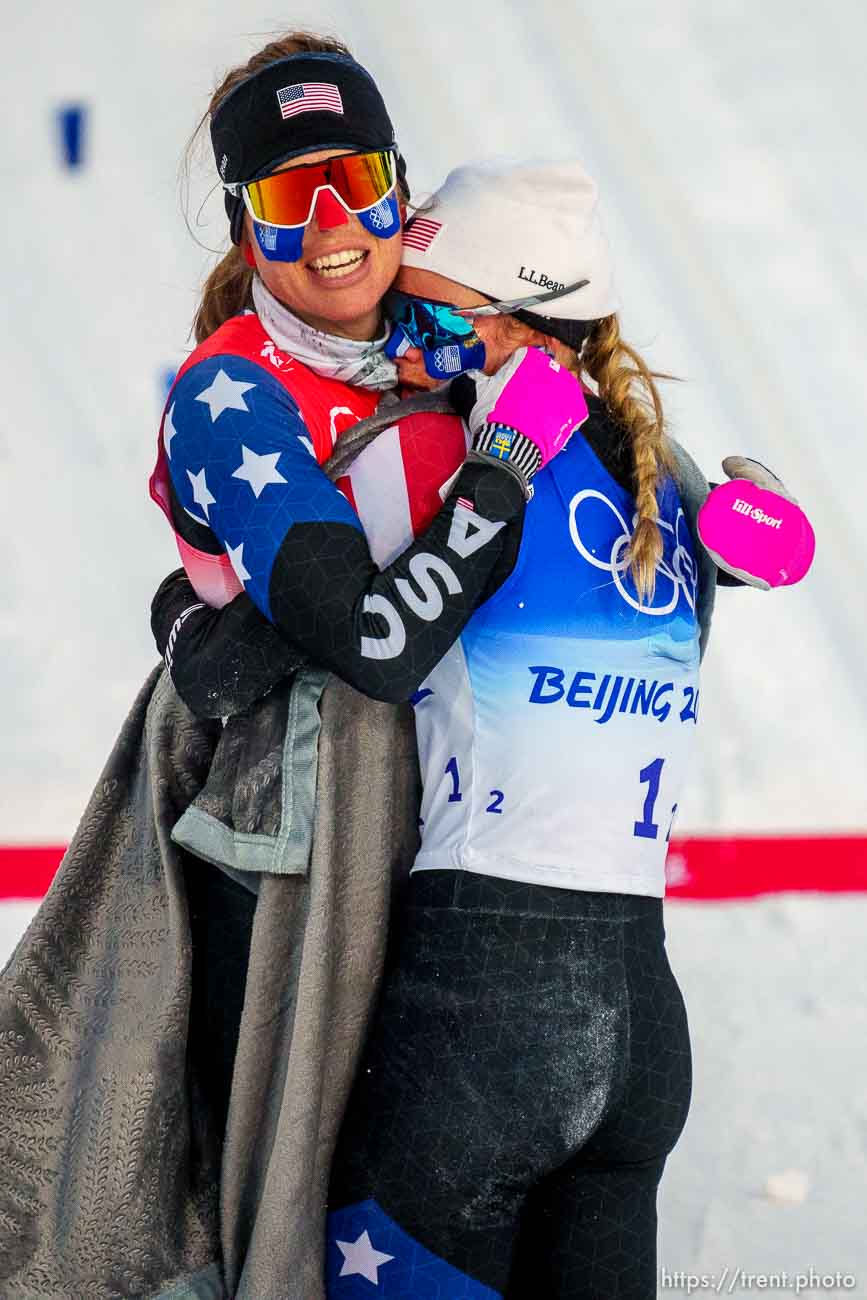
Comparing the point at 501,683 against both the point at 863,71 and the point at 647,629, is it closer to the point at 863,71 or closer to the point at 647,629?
the point at 647,629

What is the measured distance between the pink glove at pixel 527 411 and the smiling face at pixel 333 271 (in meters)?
0.18

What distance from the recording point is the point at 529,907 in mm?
1692

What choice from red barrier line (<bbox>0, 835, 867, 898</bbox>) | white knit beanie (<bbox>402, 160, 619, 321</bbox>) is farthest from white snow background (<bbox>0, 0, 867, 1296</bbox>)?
white knit beanie (<bbox>402, 160, 619, 321</bbox>)

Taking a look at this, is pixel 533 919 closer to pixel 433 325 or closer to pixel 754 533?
pixel 754 533

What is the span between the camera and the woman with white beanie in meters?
1.67

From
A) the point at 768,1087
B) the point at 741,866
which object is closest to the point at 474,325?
the point at 768,1087

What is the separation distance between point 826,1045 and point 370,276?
2.10 m

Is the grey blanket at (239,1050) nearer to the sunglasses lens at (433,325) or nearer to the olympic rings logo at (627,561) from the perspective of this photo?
the sunglasses lens at (433,325)

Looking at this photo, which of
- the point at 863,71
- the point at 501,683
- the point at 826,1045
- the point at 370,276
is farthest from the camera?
the point at 863,71

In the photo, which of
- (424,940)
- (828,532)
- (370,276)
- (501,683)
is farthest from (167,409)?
(828,532)

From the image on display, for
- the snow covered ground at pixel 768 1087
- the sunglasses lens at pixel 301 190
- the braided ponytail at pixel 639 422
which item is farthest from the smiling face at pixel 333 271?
the snow covered ground at pixel 768 1087

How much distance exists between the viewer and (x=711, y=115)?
14.9ft

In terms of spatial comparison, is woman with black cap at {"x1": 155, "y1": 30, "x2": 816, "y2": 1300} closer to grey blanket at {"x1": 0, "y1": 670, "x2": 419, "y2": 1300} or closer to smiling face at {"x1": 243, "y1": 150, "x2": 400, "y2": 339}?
grey blanket at {"x1": 0, "y1": 670, "x2": 419, "y2": 1300}

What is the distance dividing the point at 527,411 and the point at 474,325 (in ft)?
0.72
